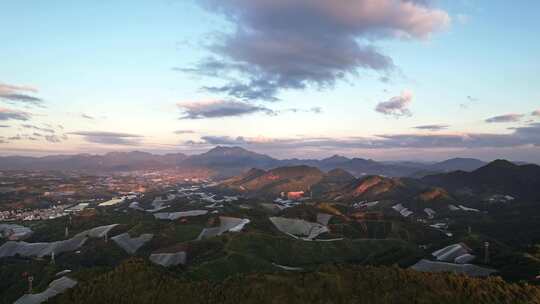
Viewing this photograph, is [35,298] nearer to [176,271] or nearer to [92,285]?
[92,285]

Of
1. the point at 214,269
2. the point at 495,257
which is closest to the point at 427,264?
the point at 495,257

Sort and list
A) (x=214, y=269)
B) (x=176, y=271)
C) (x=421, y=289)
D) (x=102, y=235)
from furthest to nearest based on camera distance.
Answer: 1. (x=102, y=235)
2. (x=214, y=269)
3. (x=176, y=271)
4. (x=421, y=289)

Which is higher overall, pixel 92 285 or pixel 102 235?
pixel 92 285

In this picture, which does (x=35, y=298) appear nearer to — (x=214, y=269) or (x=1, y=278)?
(x=214, y=269)

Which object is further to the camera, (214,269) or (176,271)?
(214,269)

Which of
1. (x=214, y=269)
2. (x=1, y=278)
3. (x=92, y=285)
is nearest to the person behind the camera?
(x=92, y=285)

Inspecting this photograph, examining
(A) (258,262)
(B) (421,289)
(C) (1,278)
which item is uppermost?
(B) (421,289)
